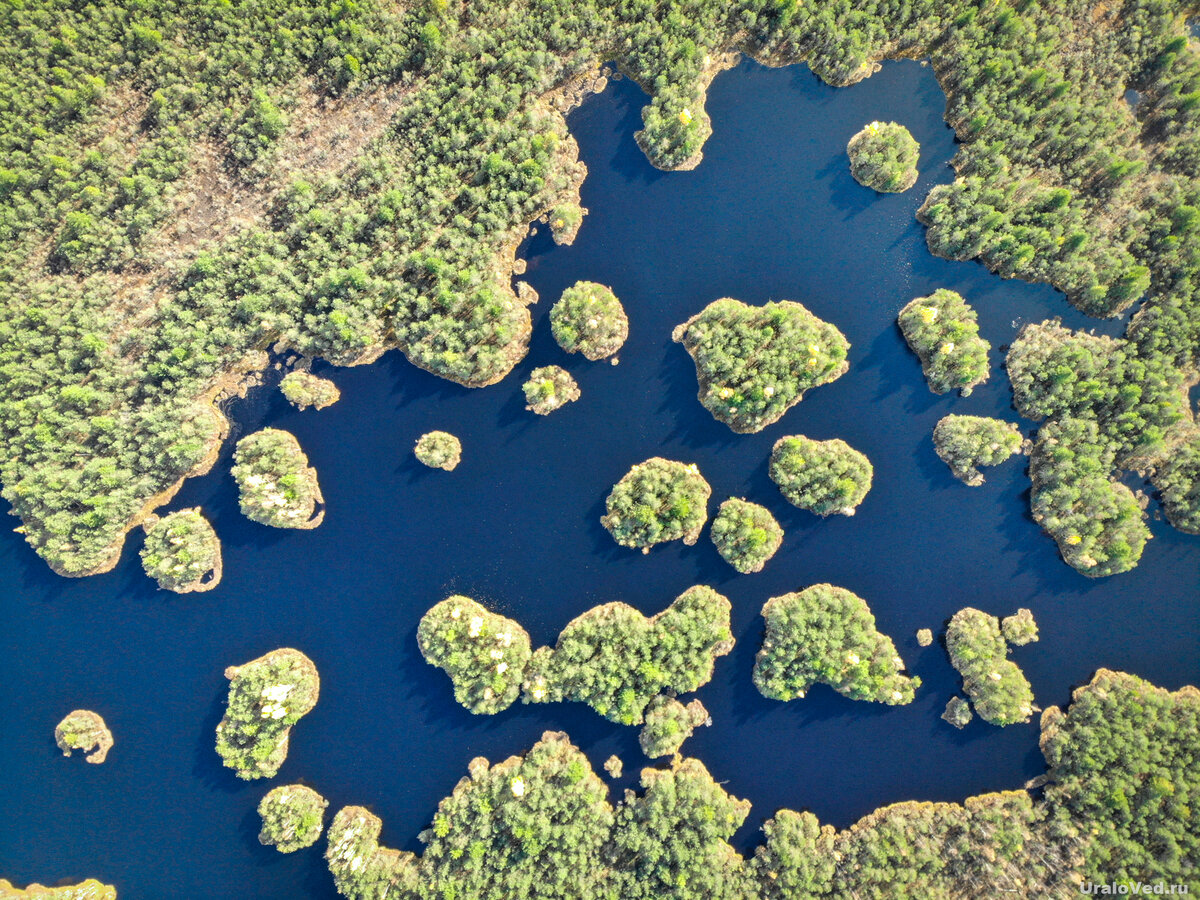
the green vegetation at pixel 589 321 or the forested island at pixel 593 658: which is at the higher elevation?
the green vegetation at pixel 589 321

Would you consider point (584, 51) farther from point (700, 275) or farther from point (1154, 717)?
point (1154, 717)

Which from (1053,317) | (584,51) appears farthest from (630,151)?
(1053,317)

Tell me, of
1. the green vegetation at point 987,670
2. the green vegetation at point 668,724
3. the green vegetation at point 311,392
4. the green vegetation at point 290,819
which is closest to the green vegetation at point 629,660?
the green vegetation at point 668,724

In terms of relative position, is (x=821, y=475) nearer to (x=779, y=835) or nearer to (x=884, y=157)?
(x=884, y=157)

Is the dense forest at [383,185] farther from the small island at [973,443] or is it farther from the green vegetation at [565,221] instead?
the small island at [973,443]

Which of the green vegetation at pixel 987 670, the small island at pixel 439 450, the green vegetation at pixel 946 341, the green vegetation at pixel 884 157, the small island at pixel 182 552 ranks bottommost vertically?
the green vegetation at pixel 987 670

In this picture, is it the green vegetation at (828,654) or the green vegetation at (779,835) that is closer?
the green vegetation at (779,835)
